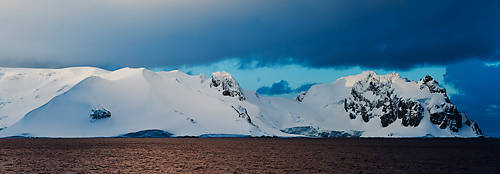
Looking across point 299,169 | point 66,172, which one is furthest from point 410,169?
point 66,172

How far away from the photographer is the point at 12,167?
178ft

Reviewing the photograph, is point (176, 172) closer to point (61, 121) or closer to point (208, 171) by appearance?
point (208, 171)

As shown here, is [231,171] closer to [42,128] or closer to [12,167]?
[12,167]

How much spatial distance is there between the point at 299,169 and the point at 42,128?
161703 mm

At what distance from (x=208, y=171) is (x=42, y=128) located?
15725 cm

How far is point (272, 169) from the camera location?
180 feet

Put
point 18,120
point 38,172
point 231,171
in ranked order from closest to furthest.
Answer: point 38,172 < point 231,171 < point 18,120

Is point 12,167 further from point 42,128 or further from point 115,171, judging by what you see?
point 42,128

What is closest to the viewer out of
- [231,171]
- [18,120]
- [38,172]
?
[38,172]

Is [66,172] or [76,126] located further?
[76,126]

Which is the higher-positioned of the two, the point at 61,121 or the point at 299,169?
the point at 61,121

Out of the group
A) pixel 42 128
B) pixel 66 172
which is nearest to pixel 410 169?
pixel 66 172

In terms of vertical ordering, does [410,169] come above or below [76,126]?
below

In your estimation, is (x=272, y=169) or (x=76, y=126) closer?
(x=272, y=169)
